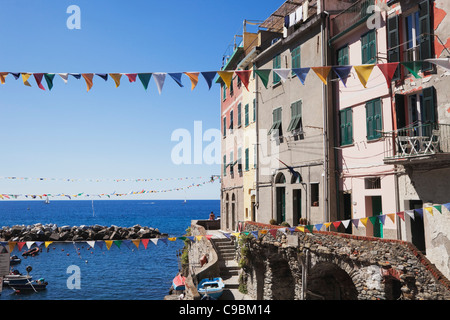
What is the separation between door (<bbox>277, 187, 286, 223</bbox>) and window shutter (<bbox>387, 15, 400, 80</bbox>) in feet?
35.4

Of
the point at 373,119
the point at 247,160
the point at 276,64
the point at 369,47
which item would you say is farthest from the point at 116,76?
the point at 247,160

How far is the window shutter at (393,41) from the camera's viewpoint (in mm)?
15727

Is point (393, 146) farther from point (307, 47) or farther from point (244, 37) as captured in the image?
point (244, 37)

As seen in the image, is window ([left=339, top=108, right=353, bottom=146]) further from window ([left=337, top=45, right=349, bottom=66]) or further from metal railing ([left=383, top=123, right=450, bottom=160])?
metal railing ([left=383, top=123, right=450, bottom=160])

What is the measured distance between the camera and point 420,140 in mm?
14070

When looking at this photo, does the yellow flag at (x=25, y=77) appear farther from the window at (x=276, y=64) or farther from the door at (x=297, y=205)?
the window at (x=276, y=64)

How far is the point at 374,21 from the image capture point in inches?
673

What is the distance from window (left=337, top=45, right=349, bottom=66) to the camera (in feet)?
62.7

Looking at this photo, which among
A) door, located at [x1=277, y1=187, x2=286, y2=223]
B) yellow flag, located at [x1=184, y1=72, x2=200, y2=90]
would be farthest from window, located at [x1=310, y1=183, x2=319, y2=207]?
yellow flag, located at [x1=184, y1=72, x2=200, y2=90]

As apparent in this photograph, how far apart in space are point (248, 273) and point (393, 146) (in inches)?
440

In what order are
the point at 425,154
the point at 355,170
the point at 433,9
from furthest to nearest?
the point at 355,170 → the point at 433,9 → the point at 425,154

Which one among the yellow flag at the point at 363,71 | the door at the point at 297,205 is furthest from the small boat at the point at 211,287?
the yellow flag at the point at 363,71

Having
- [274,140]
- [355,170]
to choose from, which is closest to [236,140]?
[274,140]

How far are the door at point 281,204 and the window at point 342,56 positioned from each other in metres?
8.56
